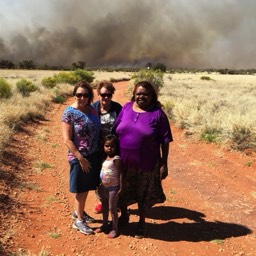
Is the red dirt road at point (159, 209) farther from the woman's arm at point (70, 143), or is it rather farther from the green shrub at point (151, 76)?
the green shrub at point (151, 76)

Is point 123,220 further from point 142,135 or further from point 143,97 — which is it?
point 143,97

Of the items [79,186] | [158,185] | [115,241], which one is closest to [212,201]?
[158,185]

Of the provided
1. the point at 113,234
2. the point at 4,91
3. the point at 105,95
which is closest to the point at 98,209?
the point at 113,234

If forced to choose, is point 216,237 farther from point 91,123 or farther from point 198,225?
point 91,123

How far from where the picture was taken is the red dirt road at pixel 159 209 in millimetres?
4414

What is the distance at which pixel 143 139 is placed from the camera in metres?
4.14

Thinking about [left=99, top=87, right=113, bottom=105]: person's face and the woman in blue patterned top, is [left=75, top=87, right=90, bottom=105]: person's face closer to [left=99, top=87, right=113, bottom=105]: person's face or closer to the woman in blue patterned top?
the woman in blue patterned top

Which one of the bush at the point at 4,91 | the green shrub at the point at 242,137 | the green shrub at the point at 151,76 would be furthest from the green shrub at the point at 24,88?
the green shrub at the point at 242,137

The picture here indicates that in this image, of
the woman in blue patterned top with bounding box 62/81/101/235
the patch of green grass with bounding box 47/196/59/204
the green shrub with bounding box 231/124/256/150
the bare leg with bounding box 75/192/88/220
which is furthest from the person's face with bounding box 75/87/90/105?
the green shrub with bounding box 231/124/256/150

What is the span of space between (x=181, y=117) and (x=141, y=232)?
7.74 metres

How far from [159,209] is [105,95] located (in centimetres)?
227

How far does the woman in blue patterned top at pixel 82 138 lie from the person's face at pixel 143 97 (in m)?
0.61

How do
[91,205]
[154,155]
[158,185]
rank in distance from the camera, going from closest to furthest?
1. [154,155]
2. [158,185]
3. [91,205]

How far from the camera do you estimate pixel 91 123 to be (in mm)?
4312
